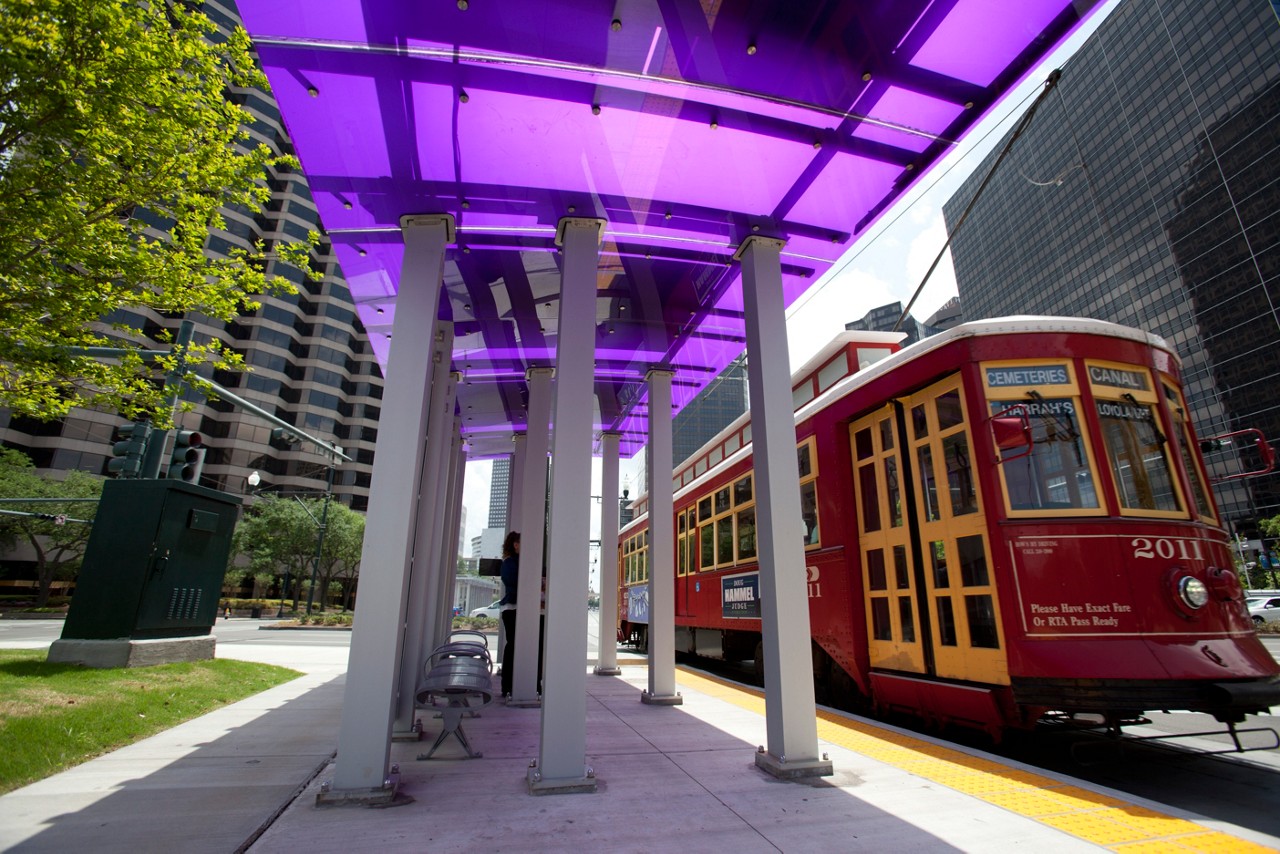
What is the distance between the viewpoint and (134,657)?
21.3 feet

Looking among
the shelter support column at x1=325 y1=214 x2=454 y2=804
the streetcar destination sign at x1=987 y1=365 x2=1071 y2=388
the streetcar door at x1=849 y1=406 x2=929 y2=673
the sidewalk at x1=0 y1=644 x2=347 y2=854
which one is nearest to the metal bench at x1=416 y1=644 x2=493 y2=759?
the shelter support column at x1=325 y1=214 x2=454 y2=804

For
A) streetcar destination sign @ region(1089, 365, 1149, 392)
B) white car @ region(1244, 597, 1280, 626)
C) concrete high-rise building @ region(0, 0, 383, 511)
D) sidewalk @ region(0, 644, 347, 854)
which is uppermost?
concrete high-rise building @ region(0, 0, 383, 511)

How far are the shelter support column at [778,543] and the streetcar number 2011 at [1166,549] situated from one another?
246cm

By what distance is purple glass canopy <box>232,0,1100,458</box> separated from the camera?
324 cm

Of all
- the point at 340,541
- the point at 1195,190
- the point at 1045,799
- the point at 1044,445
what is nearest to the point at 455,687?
the point at 1045,799

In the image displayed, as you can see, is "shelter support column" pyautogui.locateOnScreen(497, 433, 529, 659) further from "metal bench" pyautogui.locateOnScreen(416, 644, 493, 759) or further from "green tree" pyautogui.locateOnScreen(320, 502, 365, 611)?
"green tree" pyautogui.locateOnScreen(320, 502, 365, 611)

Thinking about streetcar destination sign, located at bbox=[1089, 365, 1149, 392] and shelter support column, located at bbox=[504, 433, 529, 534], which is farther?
shelter support column, located at bbox=[504, 433, 529, 534]

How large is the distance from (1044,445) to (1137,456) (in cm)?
70

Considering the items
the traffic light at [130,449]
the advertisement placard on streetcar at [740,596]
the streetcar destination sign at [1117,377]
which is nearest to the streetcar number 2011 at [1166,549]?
the streetcar destination sign at [1117,377]

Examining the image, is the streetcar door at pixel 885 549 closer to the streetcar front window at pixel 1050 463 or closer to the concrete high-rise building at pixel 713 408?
the streetcar front window at pixel 1050 463

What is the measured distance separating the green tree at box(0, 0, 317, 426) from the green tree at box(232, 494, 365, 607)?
3260 cm

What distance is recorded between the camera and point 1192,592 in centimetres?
419

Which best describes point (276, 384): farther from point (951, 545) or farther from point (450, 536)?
point (951, 545)

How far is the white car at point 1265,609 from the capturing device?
19.9 metres
